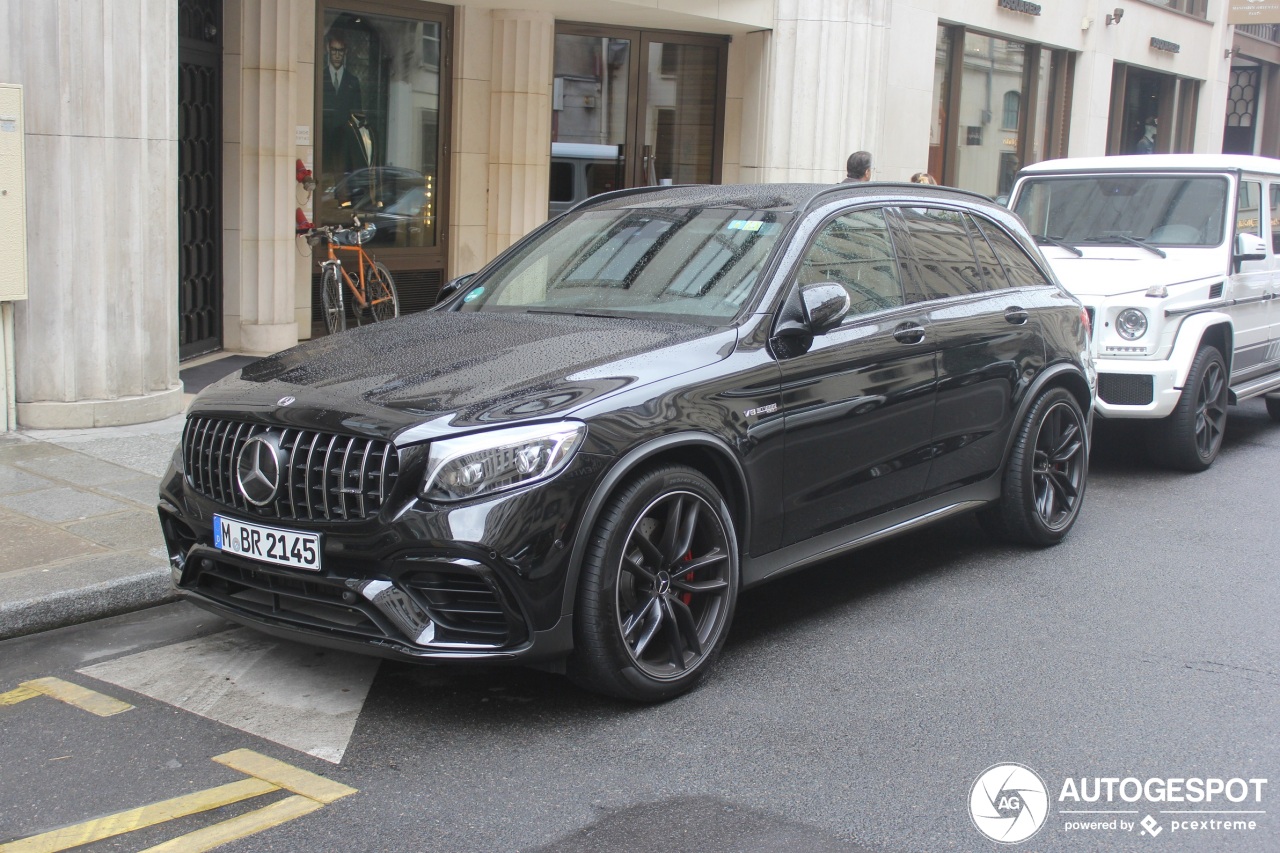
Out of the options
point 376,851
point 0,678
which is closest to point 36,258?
point 0,678

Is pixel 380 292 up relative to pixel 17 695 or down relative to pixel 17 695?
up

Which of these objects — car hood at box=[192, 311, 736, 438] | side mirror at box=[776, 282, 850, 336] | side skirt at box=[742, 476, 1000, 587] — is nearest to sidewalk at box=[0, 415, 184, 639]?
car hood at box=[192, 311, 736, 438]

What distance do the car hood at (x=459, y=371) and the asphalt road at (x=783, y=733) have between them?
988 millimetres

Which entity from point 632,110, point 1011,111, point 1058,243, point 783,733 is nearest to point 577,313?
point 783,733

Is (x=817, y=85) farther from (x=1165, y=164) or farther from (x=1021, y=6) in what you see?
(x=1021, y=6)

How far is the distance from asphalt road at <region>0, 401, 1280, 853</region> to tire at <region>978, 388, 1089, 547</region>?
1.55 feet

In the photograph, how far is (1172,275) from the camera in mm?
8781

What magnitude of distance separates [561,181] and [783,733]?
37.9ft

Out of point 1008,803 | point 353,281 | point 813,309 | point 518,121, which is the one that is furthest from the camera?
point 518,121

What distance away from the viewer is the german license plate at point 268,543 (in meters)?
4.17

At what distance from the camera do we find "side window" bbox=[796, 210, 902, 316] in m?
5.38

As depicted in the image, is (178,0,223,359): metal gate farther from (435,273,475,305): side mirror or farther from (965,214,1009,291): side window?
(965,214,1009,291): side window

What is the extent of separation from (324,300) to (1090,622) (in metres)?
8.02

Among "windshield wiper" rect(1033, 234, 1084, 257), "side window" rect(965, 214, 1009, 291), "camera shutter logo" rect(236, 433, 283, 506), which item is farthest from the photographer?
"windshield wiper" rect(1033, 234, 1084, 257)
